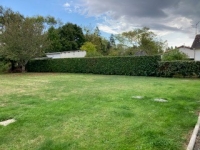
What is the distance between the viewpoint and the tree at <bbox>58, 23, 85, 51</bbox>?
1422 inches

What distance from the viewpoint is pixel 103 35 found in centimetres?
4441

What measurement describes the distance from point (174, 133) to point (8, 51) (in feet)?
64.4

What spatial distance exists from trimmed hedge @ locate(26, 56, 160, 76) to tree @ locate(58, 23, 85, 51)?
44.1ft

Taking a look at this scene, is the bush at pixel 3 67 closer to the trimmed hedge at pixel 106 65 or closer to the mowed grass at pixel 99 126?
the trimmed hedge at pixel 106 65

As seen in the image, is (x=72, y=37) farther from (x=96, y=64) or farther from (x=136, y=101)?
(x=136, y=101)

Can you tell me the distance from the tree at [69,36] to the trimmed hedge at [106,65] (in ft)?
44.1

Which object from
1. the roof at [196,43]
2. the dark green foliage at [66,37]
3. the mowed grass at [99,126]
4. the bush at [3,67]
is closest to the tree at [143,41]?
the dark green foliage at [66,37]

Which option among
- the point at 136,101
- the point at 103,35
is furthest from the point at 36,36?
the point at 103,35

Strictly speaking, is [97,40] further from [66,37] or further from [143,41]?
[143,41]

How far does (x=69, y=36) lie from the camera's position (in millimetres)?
36781

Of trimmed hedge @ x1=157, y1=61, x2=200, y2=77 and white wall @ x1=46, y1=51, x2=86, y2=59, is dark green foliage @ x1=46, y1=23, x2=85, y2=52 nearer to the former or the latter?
white wall @ x1=46, y1=51, x2=86, y2=59

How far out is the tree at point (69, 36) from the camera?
36.1 metres

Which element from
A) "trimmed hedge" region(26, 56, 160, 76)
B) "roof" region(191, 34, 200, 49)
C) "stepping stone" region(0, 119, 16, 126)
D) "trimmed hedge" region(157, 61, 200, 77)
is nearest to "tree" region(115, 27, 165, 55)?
"roof" region(191, 34, 200, 49)

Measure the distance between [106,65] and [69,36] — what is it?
2091cm
